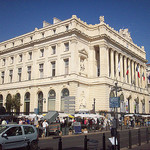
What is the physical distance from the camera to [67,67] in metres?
45.1

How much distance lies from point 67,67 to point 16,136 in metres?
32.6

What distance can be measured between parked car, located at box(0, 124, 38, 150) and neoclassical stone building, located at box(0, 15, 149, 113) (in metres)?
27.5

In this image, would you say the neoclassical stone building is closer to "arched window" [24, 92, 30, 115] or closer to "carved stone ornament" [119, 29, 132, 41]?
"arched window" [24, 92, 30, 115]

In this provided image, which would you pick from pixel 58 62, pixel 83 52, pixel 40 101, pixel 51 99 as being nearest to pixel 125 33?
pixel 83 52

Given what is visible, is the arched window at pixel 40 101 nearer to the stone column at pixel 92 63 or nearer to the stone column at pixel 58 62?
the stone column at pixel 58 62

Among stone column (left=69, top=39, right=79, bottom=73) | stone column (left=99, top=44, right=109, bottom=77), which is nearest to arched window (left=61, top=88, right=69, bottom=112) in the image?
stone column (left=69, top=39, right=79, bottom=73)

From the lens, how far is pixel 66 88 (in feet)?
142

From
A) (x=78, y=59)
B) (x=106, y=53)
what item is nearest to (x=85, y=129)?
(x=78, y=59)

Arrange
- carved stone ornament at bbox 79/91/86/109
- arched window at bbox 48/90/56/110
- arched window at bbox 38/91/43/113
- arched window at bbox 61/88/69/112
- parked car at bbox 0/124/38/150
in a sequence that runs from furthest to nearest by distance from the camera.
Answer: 1. arched window at bbox 38/91/43/113
2. arched window at bbox 48/90/56/110
3. carved stone ornament at bbox 79/91/86/109
4. arched window at bbox 61/88/69/112
5. parked car at bbox 0/124/38/150

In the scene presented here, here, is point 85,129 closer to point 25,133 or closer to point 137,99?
point 25,133

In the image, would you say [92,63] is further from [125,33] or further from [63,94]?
[125,33]

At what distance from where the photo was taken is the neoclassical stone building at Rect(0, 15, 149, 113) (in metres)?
44.2

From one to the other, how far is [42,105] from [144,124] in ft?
75.6

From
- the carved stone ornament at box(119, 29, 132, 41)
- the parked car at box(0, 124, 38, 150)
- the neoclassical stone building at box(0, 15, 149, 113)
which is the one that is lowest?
the parked car at box(0, 124, 38, 150)
